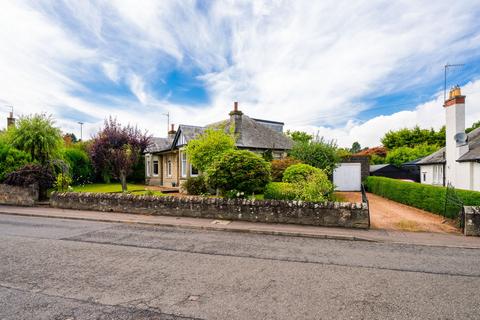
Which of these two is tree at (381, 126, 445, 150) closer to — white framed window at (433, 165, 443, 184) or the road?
white framed window at (433, 165, 443, 184)

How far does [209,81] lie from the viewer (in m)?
19.4

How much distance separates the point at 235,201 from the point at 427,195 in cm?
992

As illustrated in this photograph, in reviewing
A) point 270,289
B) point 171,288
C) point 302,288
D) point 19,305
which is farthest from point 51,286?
point 302,288

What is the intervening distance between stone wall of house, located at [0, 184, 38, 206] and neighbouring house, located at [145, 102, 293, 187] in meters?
A: 10.4

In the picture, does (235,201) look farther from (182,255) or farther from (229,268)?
(229,268)

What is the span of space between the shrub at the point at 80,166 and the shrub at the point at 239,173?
20445 millimetres

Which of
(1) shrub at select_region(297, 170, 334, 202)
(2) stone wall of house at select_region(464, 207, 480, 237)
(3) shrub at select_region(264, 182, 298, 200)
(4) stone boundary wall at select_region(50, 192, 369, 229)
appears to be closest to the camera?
(2) stone wall of house at select_region(464, 207, 480, 237)

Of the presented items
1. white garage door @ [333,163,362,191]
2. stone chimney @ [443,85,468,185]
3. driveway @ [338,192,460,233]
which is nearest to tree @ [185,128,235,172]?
driveway @ [338,192,460,233]

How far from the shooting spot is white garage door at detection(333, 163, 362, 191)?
2420 centimetres

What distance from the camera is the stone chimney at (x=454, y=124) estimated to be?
16.6m

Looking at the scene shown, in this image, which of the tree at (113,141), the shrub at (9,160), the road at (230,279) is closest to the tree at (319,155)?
the road at (230,279)

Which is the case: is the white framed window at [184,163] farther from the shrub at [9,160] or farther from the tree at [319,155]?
the shrub at [9,160]

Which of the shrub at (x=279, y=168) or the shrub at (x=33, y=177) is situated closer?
the shrub at (x=33, y=177)

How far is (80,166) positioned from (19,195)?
12281 mm
